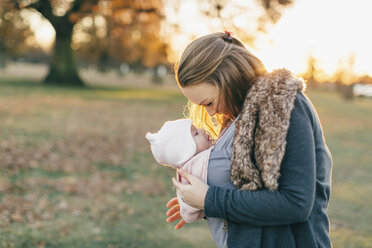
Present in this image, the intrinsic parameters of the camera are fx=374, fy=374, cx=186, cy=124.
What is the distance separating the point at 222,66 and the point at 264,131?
0.34 m

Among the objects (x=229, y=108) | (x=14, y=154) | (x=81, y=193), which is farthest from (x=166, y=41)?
(x=229, y=108)

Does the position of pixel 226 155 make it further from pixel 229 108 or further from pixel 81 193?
pixel 81 193

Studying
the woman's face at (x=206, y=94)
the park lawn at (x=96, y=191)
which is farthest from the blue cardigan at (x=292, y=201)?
the park lawn at (x=96, y=191)

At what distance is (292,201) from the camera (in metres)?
1.42

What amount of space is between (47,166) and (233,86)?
557 centimetres

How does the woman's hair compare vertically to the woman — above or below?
above

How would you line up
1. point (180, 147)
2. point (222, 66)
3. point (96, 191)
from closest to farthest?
point (222, 66), point (180, 147), point (96, 191)

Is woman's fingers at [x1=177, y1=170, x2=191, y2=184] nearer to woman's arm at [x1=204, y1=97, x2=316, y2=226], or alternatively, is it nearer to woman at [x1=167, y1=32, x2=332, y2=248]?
woman at [x1=167, y1=32, x2=332, y2=248]

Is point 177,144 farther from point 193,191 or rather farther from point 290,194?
point 290,194

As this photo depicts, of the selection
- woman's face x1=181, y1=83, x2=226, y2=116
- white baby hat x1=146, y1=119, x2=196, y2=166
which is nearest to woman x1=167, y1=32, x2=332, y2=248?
woman's face x1=181, y1=83, x2=226, y2=116

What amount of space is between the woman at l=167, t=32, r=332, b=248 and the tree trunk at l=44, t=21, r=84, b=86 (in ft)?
81.3

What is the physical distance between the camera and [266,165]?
1431 mm

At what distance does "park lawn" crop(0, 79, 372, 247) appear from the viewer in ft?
13.7

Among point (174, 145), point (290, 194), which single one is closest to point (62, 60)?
point (174, 145)
